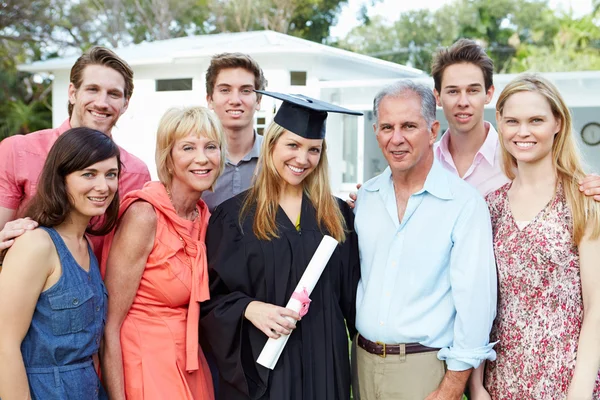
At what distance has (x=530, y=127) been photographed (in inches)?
116

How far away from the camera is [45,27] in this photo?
30266 mm

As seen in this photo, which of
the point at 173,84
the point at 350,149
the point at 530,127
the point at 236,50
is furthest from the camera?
the point at 236,50

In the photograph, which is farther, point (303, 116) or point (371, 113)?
point (371, 113)

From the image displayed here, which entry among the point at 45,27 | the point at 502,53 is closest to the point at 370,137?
the point at 45,27

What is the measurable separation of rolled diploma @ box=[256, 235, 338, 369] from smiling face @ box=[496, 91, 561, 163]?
94 centimetres

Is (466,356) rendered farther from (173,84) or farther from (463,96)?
(173,84)

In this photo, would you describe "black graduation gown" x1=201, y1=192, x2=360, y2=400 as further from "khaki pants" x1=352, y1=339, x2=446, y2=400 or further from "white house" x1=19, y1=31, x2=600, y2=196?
"white house" x1=19, y1=31, x2=600, y2=196

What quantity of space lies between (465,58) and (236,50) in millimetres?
15563

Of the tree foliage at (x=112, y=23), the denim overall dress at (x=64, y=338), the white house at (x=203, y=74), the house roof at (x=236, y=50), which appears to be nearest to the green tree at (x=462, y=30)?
the tree foliage at (x=112, y=23)

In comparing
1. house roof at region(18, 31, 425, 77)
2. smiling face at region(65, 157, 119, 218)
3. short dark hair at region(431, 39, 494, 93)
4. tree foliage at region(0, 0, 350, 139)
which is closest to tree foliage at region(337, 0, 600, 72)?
tree foliage at region(0, 0, 350, 139)

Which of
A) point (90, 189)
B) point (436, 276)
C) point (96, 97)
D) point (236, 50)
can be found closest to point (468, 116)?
point (436, 276)

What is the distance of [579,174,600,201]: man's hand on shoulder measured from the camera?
2811 millimetres

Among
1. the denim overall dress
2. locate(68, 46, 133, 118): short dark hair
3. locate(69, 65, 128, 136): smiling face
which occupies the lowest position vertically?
the denim overall dress

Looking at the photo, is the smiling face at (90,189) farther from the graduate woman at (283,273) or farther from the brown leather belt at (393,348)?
the brown leather belt at (393,348)
